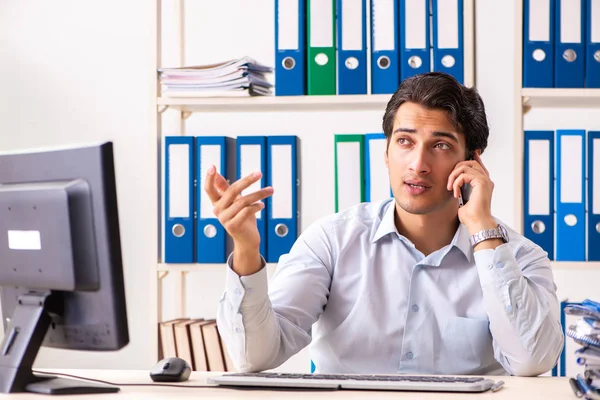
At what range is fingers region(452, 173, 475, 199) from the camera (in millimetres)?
1827

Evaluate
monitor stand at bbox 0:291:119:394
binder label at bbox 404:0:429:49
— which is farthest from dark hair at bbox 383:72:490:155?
monitor stand at bbox 0:291:119:394

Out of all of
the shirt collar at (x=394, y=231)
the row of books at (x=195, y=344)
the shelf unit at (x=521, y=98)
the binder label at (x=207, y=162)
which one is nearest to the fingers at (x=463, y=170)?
the shirt collar at (x=394, y=231)

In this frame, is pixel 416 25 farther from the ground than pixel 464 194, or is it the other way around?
pixel 416 25

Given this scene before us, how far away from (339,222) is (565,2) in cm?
102

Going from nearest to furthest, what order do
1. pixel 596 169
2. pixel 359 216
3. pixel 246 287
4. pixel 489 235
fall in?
pixel 246 287 < pixel 489 235 < pixel 359 216 < pixel 596 169

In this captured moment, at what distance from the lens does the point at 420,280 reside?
1851mm

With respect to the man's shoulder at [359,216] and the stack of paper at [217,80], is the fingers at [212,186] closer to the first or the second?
the man's shoulder at [359,216]

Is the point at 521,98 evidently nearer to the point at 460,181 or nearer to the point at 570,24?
the point at 570,24

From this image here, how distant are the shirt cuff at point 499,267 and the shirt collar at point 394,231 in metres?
0.21

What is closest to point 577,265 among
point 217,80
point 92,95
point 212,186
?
point 217,80

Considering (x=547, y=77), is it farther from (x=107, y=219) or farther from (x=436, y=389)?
(x=107, y=219)

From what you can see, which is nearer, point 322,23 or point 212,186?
point 212,186

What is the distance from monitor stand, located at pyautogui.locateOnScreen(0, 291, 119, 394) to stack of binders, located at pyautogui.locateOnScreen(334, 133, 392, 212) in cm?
117

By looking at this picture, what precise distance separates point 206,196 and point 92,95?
39.6 inches
